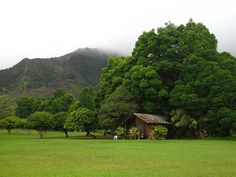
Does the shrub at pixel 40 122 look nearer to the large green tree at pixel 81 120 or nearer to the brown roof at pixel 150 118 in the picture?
the large green tree at pixel 81 120

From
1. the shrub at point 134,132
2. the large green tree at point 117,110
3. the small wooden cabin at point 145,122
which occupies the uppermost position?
the large green tree at point 117,110

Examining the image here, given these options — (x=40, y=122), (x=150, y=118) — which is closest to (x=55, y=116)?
(x=40, y=122)

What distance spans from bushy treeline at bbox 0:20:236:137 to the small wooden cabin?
1096 mm

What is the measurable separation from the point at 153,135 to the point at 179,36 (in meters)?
16.8

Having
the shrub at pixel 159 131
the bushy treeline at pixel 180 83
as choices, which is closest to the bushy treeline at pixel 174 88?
the bushy treeline at pixel 180 83

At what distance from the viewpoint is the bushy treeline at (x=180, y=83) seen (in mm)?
48562

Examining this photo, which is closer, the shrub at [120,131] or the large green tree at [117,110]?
the shrub at [120,131]

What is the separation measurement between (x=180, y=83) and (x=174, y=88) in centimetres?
111

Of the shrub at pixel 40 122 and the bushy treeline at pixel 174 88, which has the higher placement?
the bushy treeline at pixel 174 88

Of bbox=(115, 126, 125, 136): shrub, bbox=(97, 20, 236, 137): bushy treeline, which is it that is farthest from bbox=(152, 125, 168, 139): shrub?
bbox=(115, 126, 125, 136): shrub

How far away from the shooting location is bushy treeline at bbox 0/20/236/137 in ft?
160

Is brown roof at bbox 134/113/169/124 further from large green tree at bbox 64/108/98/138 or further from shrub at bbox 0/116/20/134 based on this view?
shrub at bbox 0/116/20/134

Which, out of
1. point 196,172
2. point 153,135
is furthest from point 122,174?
point 153,135

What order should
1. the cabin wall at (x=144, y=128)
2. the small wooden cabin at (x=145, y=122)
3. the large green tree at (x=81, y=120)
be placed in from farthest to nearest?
the large green tree at (x=81, y=120), the cabin wall at (x=144, y=128), the small wooden cabin at (x=145, y=122)
